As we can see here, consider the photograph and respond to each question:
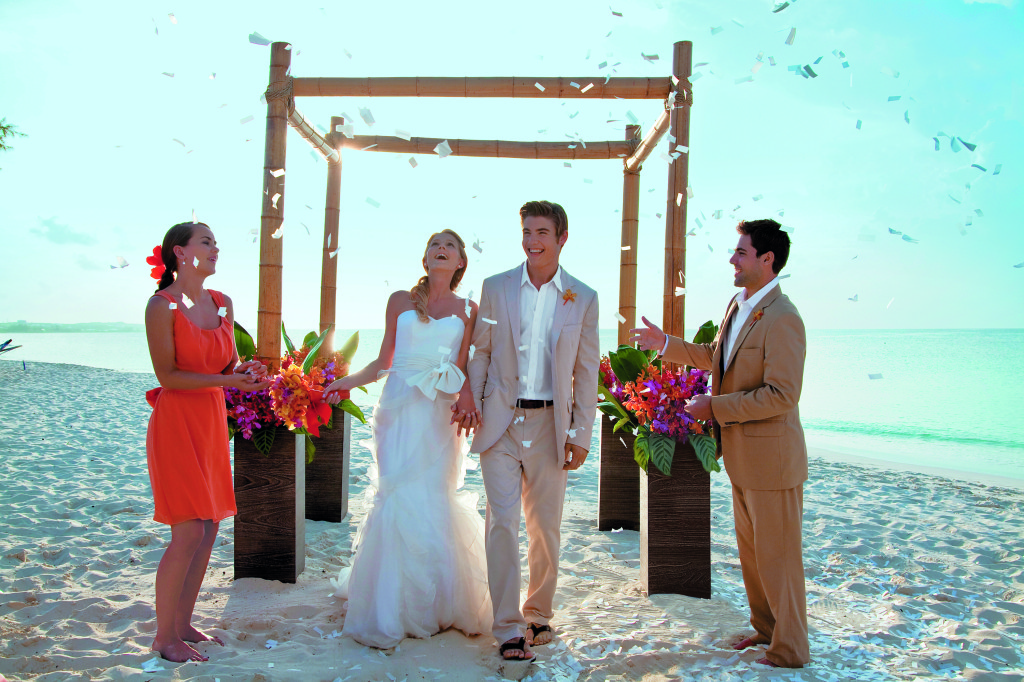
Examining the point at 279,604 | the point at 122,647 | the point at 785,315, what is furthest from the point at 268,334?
the point at 785,315

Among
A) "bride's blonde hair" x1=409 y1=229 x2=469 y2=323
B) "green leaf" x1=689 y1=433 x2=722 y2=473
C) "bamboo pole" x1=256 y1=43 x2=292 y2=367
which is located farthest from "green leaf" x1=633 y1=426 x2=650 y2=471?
"bamboo pole" x1=256 y1=43 x2=292 y2=367

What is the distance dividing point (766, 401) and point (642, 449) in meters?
1.11

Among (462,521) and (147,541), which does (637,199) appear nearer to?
(462,521)

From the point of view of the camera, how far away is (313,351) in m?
4.02

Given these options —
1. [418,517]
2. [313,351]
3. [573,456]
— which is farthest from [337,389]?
[573,456]

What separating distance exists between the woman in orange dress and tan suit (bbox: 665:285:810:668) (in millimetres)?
2236

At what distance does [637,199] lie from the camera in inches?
226

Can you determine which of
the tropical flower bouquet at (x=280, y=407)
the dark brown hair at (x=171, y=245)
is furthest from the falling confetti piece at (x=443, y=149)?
the dark brown hair at (x=171, y=245)

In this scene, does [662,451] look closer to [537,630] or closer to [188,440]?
[537,630]

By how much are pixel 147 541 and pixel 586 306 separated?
3.60 metres

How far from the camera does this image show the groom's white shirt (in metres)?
3.22

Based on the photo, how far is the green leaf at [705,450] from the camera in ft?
11.8

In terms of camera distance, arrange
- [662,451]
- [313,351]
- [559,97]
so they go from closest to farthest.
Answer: [662,451], [313,351], [559,97]

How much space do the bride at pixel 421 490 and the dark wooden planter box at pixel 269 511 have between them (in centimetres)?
49
